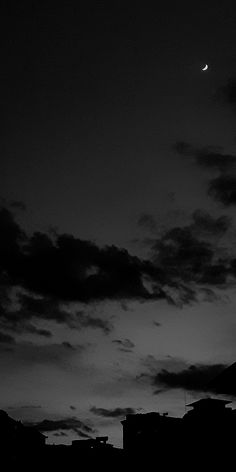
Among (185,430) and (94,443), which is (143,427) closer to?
(94,443)

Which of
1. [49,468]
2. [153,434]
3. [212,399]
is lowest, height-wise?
[49,468]

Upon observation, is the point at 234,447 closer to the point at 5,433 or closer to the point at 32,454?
the point at 5,433

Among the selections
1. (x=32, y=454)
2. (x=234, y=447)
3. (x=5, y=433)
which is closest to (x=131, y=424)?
(x=32, y=454)

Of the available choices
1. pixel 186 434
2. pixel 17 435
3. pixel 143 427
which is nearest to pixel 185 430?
pixel 186 434

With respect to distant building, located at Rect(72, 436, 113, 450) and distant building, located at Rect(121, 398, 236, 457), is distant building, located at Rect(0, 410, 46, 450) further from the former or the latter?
distant building, located at Rect(121, 398, 236, 457)

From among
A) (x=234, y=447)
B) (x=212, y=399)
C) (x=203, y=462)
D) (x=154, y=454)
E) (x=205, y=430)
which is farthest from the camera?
(x=212, y=399)

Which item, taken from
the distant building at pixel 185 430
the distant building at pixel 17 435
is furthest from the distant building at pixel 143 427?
the distant building at pixel 17 435

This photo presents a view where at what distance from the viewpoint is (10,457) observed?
58.9m

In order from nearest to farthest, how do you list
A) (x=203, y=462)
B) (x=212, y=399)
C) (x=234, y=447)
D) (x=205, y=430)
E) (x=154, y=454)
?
(x=234, y=447)
(x=203, y=462)
(x=205, y=430)
(x=154, y=454)
(x=212, y=399)

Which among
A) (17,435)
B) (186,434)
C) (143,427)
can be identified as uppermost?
(143,427)

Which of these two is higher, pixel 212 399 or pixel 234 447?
pixel 212 399

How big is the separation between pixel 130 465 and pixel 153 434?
5.24 meters

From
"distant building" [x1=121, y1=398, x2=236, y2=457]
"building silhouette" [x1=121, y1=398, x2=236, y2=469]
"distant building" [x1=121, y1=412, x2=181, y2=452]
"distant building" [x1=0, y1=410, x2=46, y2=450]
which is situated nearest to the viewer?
"building silhouette" [x1=121, y1=398, x2=236, y2=469]

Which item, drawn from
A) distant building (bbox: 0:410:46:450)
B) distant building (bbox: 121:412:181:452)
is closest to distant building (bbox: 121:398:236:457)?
distant building (bbox: 121:412:181:452)
